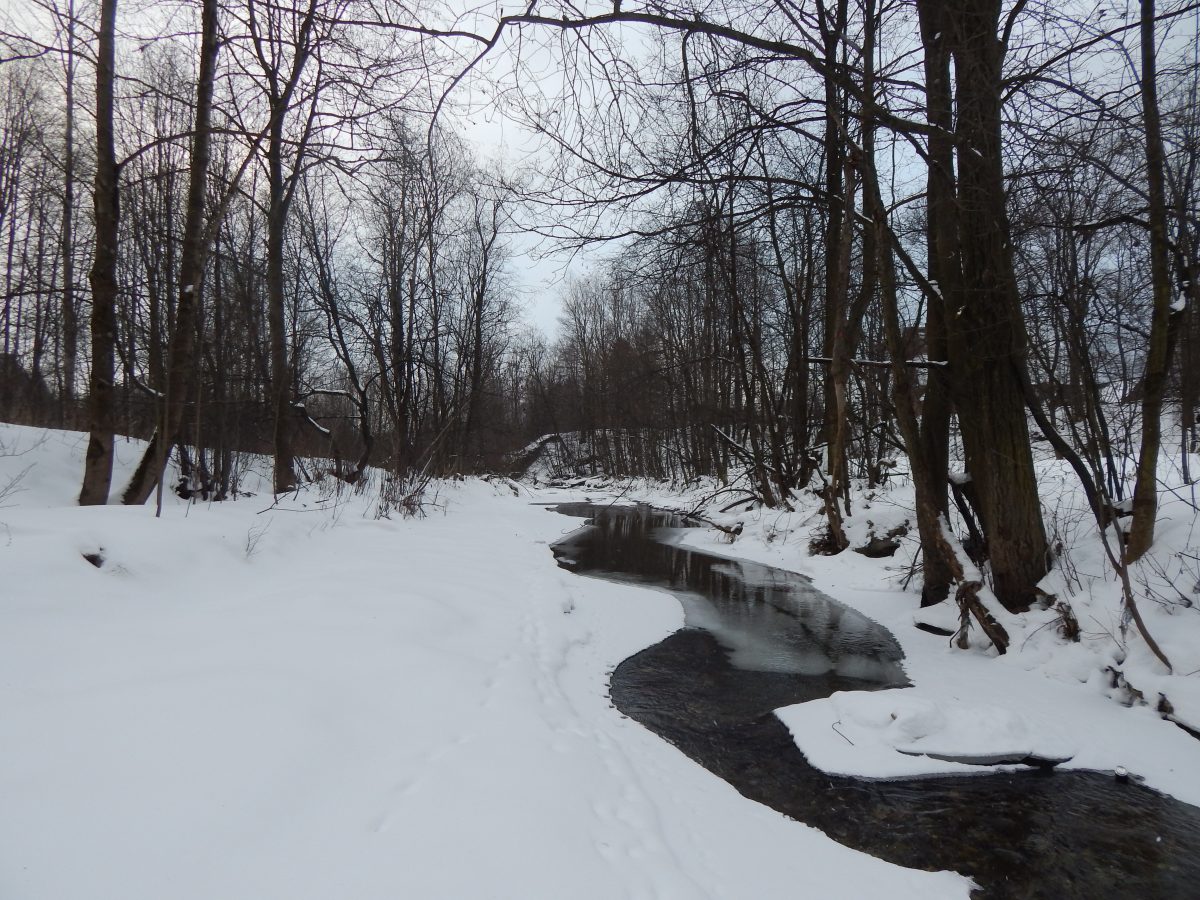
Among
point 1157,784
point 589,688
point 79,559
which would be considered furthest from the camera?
point 589,688

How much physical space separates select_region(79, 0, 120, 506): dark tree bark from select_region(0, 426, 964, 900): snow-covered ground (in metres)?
2.27

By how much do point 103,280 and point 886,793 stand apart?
31.0 ft

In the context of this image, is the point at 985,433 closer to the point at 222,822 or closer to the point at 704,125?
the point at 704,125

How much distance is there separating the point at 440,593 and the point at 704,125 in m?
4.82

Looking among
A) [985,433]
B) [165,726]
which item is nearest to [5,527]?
[165,726]

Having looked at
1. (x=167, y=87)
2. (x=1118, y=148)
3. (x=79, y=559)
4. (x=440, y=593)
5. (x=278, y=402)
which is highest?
(x=167, y=87)

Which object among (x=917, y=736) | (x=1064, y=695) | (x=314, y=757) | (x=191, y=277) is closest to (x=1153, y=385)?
(x=1064, y=695)

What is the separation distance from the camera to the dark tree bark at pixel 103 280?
7.06 meters

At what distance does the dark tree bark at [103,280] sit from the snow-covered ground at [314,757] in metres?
2.27

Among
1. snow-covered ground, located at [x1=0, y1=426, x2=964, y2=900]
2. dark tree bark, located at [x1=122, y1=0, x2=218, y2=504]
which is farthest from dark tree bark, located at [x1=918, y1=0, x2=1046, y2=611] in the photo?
dark tree bark, located at [x1=122, y1=0, x2=218, y2=504]

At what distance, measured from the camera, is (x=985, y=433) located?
6250mm

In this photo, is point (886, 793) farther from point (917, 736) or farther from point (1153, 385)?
point (1153, 385)

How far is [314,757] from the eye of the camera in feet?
8.53

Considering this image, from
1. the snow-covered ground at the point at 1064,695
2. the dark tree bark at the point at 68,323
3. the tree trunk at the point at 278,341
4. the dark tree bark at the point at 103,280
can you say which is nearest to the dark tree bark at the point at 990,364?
the snow-covered ground at the point at 1064,695
